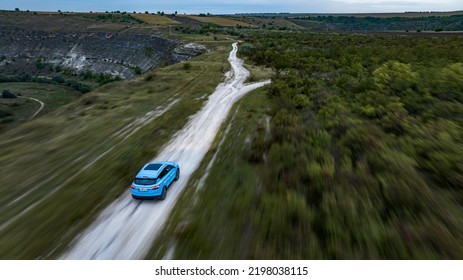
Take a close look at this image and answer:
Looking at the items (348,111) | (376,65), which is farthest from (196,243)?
(376,65)

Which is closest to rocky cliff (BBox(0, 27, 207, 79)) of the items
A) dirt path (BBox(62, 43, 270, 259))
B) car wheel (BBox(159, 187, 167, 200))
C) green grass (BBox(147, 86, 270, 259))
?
dirt path (BBox(62, 43, 270, 259))

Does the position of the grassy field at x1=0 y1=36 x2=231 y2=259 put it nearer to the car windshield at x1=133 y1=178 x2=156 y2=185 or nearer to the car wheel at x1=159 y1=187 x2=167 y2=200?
Answer: the car windshield at x1=133 y1=178 x2=156 y2=185

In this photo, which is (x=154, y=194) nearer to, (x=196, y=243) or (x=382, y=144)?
(x=196, y=243)

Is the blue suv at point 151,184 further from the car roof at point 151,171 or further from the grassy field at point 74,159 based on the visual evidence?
the grassy field at point 74,159

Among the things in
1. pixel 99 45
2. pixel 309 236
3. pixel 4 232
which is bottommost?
pixel 99 45

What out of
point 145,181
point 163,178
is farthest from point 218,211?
point 145,181

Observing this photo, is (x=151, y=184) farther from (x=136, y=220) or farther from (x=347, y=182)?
(x=347, y=182)
